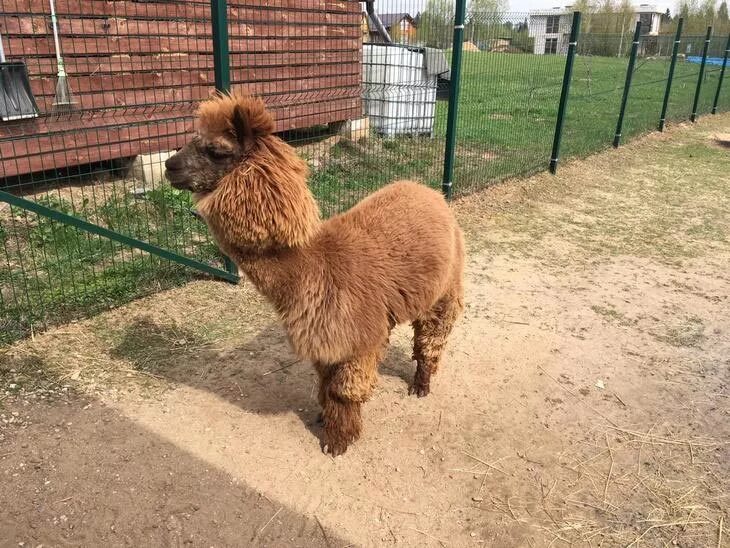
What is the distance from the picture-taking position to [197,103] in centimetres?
612

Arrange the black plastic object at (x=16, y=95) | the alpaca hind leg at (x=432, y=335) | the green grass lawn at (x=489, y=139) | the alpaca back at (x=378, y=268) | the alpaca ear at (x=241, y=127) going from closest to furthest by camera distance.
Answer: the alpaca ear at (x=241, y=127)
the alpaca back at (x=378, y=268)
the alpaca hind leg at (x=432, y=335)
the black plastic object at (x=16, y=95)
the green grass lawn at (x=489, y=139)

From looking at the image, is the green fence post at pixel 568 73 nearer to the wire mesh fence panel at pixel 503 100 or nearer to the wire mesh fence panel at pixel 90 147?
the wire mesh fence panel at pixel 503 100

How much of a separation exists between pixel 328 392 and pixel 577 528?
56.7 inches

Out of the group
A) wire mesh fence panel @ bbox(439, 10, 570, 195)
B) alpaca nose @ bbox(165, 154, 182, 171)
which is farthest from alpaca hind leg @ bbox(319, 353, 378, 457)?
wire mesh fence panel @ bbox(439, 10, 570, 195)

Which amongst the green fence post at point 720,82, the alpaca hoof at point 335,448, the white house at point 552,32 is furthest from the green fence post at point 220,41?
the green fence post at point 720,82

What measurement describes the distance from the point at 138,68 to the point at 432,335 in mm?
4890

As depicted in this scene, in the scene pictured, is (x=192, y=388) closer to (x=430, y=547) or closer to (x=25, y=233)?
(x=430, y=547)

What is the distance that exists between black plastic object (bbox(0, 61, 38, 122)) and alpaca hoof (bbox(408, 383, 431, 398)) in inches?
183

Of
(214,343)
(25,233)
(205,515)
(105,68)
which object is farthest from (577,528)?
(105,68)

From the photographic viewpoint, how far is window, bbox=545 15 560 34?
29.9ft

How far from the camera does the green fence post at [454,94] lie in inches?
267

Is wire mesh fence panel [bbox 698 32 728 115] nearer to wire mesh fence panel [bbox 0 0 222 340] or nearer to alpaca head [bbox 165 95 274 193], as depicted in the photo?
wire mesh fence panel [bbox 0 0 222 340]

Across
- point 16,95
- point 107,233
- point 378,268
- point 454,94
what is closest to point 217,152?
point 378,268

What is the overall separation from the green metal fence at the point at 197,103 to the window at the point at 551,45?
1.1 inches
